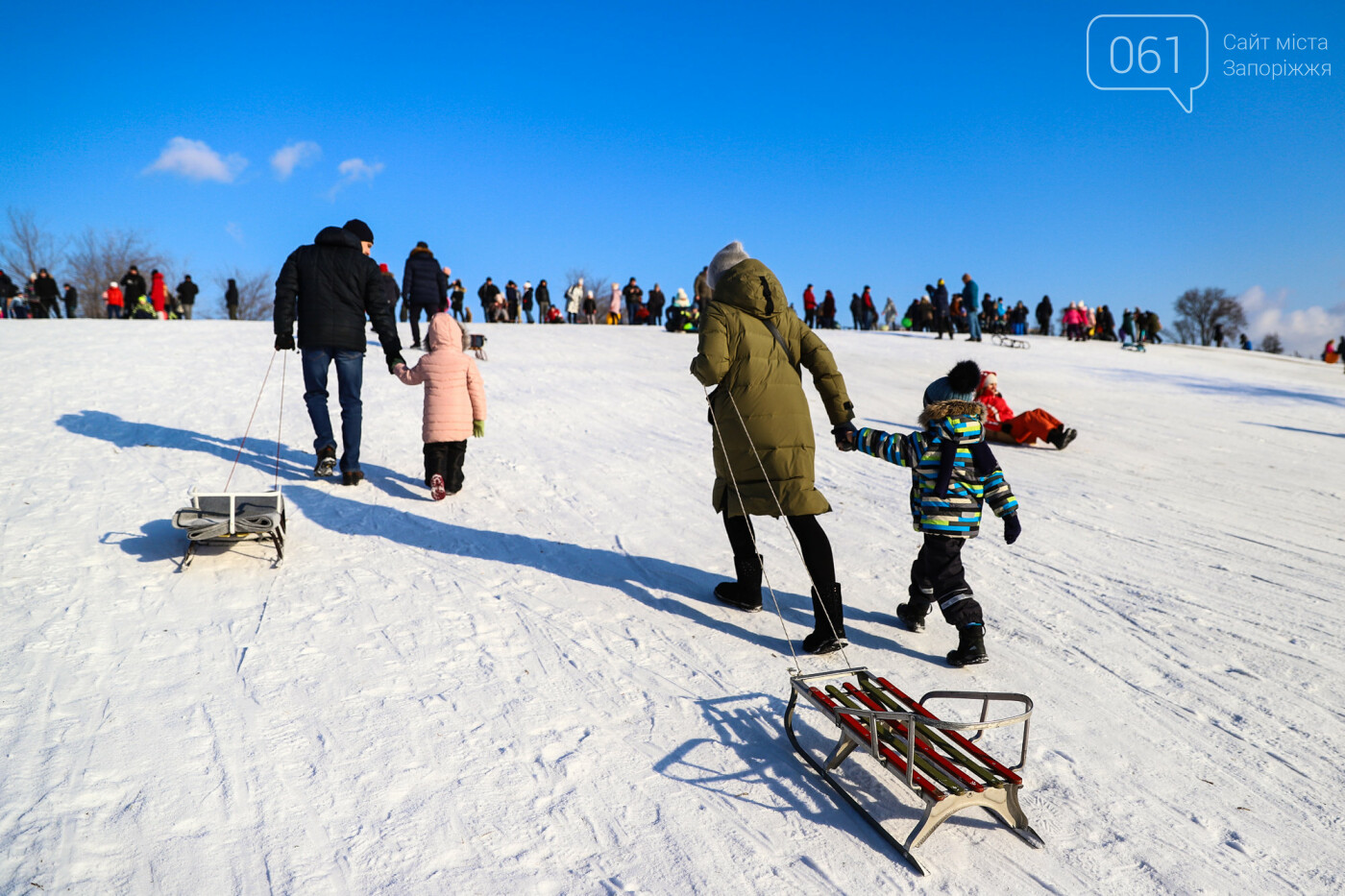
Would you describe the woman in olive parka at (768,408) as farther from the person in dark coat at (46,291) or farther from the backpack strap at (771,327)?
the person in dark coat at (46,291)

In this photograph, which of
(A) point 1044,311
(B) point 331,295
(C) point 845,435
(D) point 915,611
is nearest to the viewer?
(C) point 845,435

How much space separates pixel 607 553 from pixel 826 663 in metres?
2.17

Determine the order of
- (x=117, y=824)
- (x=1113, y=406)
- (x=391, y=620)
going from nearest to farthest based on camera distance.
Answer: (x=117, y=824) → (x=391, y=620) → (x=1113, y=406)

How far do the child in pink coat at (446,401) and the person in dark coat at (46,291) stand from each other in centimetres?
2584

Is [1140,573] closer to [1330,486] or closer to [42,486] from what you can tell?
[1330,486]

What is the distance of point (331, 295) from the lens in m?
6.84

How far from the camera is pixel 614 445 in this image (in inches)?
367

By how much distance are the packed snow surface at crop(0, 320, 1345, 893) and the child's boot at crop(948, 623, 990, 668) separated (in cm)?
8

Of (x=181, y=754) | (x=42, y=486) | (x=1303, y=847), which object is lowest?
(x=1303, y=847)

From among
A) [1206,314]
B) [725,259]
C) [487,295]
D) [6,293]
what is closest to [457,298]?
[487,295]

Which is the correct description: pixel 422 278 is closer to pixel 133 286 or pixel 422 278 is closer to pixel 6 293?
pixel 133 286

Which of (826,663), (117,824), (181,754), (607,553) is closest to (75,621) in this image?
(181,754)

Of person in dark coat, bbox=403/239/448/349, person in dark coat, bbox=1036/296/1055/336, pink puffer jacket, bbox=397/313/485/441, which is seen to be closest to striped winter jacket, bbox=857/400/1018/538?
pink puffer jacket, bbox=397/313/485/441

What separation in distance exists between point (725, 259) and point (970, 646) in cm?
235
